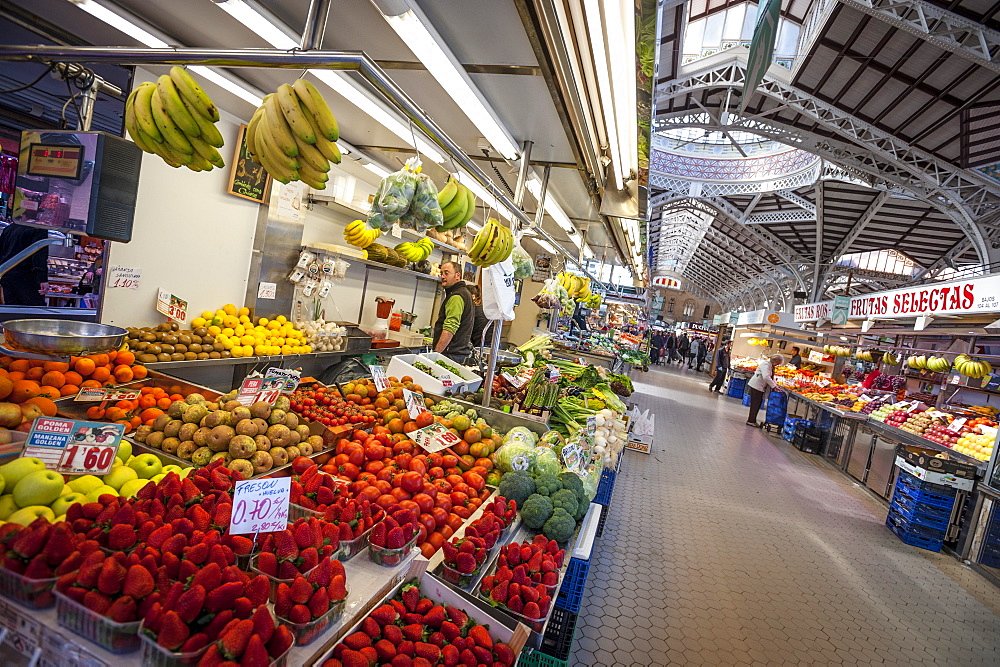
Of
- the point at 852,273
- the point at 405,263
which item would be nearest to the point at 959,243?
the point at 852,273

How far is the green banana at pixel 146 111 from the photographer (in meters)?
2.25

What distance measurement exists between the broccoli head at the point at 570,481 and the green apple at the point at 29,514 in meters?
2.15

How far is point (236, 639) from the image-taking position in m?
1.14

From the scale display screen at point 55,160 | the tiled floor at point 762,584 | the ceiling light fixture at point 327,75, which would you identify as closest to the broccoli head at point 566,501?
the tiled floor at point 762,584

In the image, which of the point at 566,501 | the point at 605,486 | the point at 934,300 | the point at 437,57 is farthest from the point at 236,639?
the point at 934,300

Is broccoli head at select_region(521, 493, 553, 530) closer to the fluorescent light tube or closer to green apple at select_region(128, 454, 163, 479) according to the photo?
green apple at select_region(128, 454, 163, 479)

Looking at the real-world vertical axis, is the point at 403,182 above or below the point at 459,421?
above

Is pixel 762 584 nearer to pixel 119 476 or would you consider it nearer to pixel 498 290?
pixel 498 290

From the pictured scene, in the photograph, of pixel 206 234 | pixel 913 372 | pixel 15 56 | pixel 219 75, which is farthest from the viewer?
pixel 913 372

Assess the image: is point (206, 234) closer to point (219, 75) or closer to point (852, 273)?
point (219, 75)

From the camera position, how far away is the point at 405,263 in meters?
7.05

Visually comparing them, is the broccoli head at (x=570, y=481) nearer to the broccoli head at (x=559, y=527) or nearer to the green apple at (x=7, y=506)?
the broccoli head at (x=559, y=527)

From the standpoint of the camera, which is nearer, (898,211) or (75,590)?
(75,590)

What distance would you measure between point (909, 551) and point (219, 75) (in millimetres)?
7756
